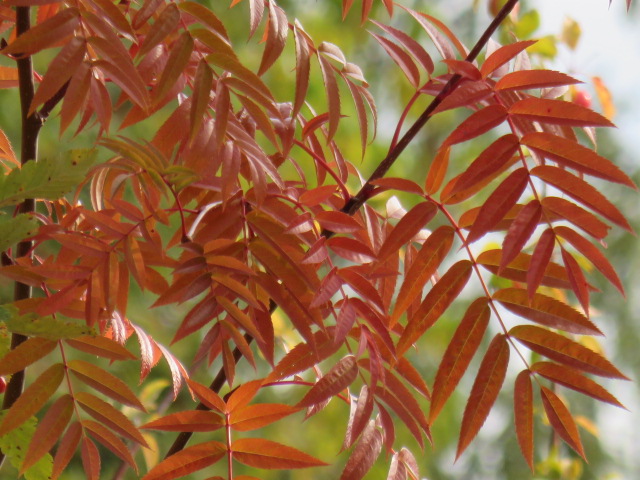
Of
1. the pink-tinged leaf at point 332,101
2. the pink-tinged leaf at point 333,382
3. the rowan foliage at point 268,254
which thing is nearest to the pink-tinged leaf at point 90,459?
the rowan foliage at point 268,254

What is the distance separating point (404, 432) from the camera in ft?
9.63

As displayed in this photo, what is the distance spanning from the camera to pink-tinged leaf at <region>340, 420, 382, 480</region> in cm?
51

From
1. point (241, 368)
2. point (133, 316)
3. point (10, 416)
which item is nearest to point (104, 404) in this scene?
point (10, 416)

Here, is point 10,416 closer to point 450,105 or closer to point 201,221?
point 201,221

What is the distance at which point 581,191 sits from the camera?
18.4 inches

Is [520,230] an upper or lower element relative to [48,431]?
upper

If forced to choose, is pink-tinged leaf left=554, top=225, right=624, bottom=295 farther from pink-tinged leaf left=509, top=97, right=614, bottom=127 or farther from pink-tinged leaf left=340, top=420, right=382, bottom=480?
pink-tinged leaf left=340, top=420, right=382, bottom=480

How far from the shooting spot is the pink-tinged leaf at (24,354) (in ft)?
1.62

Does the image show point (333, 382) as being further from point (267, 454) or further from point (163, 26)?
point (163, 26)

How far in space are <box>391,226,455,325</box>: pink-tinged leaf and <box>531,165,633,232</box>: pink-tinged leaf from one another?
2.7 inches

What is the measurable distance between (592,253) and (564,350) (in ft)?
0.22

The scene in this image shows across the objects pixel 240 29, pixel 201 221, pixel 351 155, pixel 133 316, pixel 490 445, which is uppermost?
pixel 240 29

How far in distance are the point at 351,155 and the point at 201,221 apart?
7.84ft

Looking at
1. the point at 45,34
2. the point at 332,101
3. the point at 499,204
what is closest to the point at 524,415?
the point at 499,204
